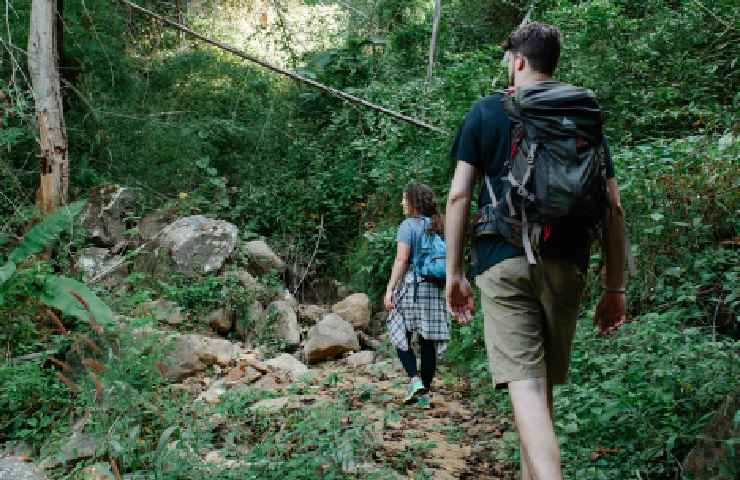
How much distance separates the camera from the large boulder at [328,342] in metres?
7.30

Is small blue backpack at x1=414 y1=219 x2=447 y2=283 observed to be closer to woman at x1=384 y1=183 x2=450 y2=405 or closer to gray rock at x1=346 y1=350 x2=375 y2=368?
woman at x1=384 y1=183 x2=450 y2=405

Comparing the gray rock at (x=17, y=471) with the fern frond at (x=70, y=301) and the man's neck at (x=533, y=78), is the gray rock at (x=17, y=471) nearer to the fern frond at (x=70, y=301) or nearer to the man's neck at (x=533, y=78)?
the fern frond at (x=70, y=301)

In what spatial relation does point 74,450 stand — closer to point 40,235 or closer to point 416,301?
point 40,235

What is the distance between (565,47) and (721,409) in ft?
21.0

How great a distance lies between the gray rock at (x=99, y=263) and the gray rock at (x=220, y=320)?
126 cm

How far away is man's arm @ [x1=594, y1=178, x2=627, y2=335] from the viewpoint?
2648 millimetres

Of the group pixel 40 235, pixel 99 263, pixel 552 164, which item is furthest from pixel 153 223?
pixel 552 164

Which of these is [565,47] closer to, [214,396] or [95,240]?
[214,396]

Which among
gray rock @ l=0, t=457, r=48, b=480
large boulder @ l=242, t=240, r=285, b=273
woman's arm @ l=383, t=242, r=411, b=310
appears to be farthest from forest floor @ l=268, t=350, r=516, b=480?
large boulder @ l=242, t=240, r=285, b=273

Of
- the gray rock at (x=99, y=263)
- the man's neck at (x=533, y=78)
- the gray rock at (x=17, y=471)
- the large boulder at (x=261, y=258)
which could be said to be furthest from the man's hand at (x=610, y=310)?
the large boulder at (x=261, y=258)

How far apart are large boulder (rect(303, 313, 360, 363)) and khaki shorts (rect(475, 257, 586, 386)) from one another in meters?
4.86

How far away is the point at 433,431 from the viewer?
478 cm

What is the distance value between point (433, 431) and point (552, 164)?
2939mm

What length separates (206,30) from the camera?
14.1 m
